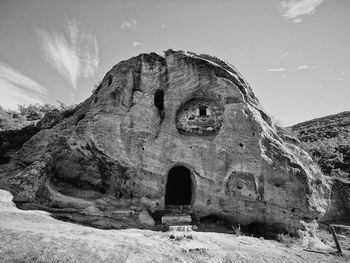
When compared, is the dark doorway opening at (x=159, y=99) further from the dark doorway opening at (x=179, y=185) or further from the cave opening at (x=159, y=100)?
the dark doorway opening at (x=179, y=185)

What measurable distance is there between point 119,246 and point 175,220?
3699 mm

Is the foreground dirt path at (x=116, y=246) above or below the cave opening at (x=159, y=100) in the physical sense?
below

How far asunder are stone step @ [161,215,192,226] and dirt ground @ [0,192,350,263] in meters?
1.41

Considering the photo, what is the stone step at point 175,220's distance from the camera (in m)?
8.74

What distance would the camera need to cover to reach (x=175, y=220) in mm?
8812

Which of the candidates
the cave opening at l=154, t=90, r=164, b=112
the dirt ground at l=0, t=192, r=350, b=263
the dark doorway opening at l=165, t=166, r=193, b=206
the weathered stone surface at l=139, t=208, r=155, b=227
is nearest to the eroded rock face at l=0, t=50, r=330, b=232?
the weathered stone surface at l=139, t=208, r=155, b=227

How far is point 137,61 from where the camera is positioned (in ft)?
40.7

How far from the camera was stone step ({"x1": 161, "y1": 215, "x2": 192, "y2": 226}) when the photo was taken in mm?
8742

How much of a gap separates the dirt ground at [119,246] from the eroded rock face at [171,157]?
155 centimetres

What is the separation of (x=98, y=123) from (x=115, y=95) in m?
1.81

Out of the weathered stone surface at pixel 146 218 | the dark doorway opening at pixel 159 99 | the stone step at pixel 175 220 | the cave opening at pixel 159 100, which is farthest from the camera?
the cave opening at pixel 159 100

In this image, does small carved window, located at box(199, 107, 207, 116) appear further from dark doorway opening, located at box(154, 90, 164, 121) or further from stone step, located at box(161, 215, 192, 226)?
stone step, located at box(161, 215, 192, 226)

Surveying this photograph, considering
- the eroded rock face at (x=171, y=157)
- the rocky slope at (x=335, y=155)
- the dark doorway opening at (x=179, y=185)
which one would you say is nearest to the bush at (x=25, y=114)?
the eroded rock face at (x=171, y=157)

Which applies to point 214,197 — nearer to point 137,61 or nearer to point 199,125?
point 199,125
